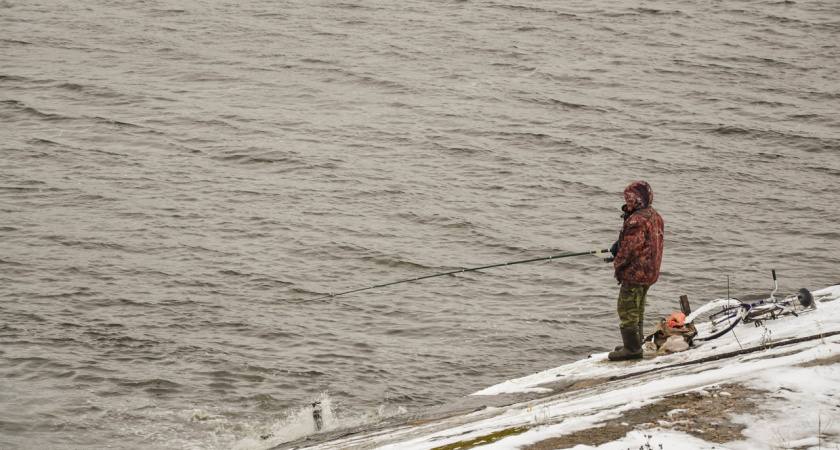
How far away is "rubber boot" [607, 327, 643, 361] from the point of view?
9867mm

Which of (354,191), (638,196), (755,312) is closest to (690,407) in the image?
(638,196)

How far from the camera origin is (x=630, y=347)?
9.99 meters

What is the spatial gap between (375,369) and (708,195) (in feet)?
32.4

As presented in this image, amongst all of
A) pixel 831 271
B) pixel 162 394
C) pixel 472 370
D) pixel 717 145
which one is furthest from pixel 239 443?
pixel 717 145

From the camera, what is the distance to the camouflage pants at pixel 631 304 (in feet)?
31.9

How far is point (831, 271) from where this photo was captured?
16.1 metres

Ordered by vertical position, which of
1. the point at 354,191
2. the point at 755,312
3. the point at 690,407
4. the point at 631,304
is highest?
the point at 690,407

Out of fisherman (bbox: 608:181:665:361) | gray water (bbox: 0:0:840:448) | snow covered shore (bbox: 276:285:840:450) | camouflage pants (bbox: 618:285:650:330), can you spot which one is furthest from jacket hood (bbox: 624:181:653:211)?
gray water (bbox: 0:0:840:448)

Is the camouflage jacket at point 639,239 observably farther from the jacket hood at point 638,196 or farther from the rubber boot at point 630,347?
the rubber boot at point 630,347

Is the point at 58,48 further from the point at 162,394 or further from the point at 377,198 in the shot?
the point at 162,394

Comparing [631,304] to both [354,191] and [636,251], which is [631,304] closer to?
[636,251]

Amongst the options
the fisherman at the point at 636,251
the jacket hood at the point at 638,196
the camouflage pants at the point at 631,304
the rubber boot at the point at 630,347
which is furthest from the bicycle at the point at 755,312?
the jacket hood at the point at 638,196

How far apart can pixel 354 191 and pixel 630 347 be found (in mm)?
10494

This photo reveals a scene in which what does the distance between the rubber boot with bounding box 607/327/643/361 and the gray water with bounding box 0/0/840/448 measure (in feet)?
9.16
